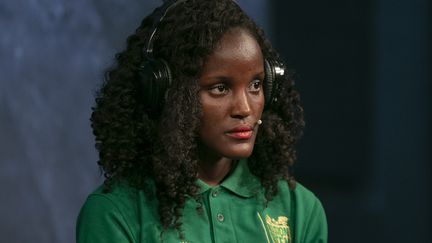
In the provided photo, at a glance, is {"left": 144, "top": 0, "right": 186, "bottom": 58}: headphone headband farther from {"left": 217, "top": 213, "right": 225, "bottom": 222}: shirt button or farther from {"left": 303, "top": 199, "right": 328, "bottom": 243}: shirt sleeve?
{"left": 303, "top": 199, "right": 328, "bottom": 243}: shirt sleeve

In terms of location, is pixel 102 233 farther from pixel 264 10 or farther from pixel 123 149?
pixel 264 10

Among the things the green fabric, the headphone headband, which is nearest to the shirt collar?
the green fabric

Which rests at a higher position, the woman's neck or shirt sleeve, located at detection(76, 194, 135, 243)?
the woman's neck

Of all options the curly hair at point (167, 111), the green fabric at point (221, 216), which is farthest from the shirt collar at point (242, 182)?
the curly hair at point (167, 111)

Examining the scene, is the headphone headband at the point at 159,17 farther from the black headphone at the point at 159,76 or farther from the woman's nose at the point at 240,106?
the woman's nose at the point at 240,106

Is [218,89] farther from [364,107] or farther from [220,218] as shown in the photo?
[364,107]

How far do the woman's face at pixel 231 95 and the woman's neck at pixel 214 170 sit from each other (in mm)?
94

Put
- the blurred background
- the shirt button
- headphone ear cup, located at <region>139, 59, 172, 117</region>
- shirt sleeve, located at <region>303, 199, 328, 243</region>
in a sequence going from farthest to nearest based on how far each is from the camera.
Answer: the blurred background
shirt sleeve, located at <region>303, 199, 328, 243</region>
the shirt button
headphone ear cup, located at <region>139, 59, 172, 117</region>

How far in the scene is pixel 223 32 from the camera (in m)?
2.35

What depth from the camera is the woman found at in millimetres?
2322

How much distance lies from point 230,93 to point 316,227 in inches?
17.6

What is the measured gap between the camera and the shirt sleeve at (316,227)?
99.8 inches

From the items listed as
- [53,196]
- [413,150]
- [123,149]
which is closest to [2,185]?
[53,196]

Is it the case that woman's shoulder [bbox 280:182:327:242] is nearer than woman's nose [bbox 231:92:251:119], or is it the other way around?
woman's nose [bbox 231:92:251:119]
